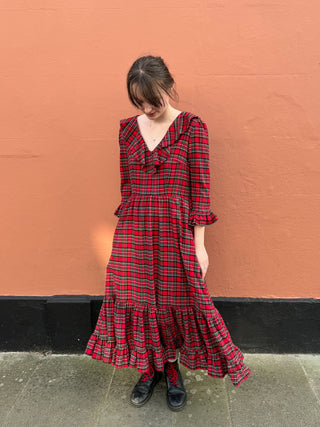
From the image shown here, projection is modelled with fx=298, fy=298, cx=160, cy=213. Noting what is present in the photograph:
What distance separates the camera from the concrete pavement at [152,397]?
5.50 ft

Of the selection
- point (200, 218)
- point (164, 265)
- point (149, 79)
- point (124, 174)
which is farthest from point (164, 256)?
point (149, 79)

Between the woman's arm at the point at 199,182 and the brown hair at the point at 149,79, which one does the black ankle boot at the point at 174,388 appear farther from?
the brown hair at the point at 149,79

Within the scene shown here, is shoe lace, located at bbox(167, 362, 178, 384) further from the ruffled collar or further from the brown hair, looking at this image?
the brown hair

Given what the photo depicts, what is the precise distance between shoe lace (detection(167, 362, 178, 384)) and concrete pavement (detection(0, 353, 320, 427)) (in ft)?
0.37

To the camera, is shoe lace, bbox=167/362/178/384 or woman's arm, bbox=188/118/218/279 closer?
woman's arm, bbox=188/118/218/279

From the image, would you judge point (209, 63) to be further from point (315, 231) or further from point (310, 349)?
point (310, 349)

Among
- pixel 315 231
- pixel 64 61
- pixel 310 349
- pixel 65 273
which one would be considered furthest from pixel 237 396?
pixel 64 61

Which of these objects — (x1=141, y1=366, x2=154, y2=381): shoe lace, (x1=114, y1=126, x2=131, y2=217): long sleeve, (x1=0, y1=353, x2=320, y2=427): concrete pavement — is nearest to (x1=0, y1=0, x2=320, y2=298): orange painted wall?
(x1=114, y1=126, x2=131, y2=217): long sleeve

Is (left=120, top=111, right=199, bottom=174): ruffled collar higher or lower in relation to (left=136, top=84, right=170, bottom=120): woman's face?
lower

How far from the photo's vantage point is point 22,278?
2217 mm

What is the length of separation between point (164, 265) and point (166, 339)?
465 millimetres

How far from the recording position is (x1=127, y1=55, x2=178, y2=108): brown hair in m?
1.35

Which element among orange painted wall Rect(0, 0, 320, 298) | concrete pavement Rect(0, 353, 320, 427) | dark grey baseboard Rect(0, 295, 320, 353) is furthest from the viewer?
dark grey baseboard Rect(0, 295, 320, 353)

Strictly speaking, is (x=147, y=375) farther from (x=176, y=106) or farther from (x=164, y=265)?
(x=176, y=106)
